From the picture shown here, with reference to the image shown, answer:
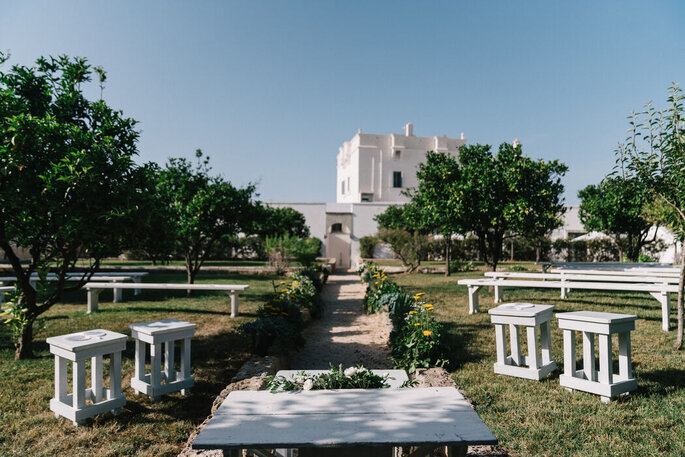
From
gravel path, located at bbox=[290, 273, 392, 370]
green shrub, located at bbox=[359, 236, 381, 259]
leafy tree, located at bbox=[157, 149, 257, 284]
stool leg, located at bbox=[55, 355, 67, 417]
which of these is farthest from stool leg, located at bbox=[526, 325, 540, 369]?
green shrub, located at bbox=[359, 236, 381, 259]

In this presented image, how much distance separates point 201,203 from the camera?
9523 millimetres

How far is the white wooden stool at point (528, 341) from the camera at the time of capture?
4086mm

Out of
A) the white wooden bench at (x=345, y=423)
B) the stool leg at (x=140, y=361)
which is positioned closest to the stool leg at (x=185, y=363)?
the stool leg at (x=140, y=361)

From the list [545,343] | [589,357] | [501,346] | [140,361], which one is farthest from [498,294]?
[140,361]

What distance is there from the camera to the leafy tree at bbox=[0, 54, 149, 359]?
3979 millimetres

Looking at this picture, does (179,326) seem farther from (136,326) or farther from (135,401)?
(135,401)

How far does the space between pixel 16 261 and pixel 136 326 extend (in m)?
2.30

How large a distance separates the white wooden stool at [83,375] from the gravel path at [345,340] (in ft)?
7.60

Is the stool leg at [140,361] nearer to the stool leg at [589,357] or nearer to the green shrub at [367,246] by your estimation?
the stool leg at [589,357]

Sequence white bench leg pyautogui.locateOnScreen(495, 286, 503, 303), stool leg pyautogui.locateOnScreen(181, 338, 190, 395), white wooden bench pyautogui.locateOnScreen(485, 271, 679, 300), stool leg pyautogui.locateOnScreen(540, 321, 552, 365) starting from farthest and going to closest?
white bench leg pyautogui.locateOnScreen(495, 286, 503, 303)
white wooden bench pyautogui.locateOnScreen(485, 271, 679, 300)
stool leg pyautogui.locateOnScreen(540, 321, 552, 365)
stool leg pyautogui.locateOnScreen(181, 338, 190, 395)

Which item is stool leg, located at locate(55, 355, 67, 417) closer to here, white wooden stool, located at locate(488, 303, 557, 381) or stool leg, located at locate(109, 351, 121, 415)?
stool leg, located at locate(109, 351, 121, 415)

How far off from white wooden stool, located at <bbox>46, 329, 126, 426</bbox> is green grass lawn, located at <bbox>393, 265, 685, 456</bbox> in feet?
10.7

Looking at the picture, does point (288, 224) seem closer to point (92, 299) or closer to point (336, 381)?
point (92, 299)

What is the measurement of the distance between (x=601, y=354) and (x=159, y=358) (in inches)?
168
